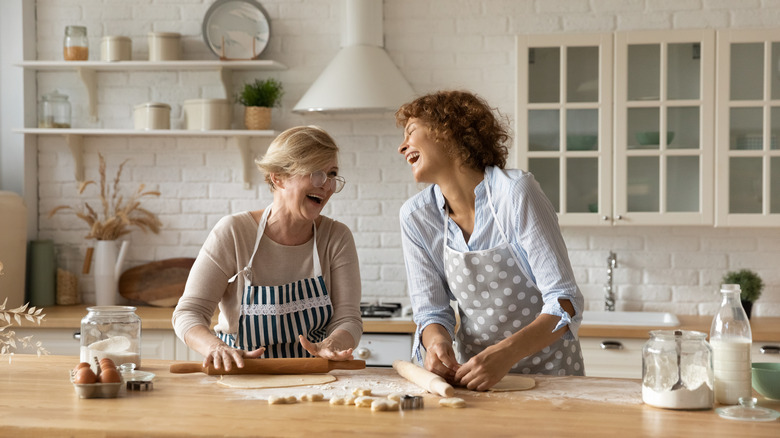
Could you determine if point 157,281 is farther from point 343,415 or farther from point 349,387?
point 343,415

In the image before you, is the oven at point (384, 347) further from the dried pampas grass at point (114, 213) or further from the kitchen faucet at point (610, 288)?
the dried pampas grass at point (114, 213)

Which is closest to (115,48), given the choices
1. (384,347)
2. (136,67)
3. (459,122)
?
(136,67)

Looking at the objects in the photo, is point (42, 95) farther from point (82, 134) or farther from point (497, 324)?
point (497, 324)

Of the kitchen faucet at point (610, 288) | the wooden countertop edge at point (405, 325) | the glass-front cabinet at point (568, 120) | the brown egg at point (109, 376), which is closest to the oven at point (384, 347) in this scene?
the wooden countertop edge at point (405, 325)

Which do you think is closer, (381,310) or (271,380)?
(271,380)

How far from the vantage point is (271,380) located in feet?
6.91

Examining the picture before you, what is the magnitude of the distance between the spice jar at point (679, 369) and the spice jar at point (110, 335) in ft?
4.28

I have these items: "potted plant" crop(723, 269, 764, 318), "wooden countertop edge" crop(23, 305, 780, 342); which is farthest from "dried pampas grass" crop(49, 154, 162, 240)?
"potted plant" crop(723, 269, 764, 318)

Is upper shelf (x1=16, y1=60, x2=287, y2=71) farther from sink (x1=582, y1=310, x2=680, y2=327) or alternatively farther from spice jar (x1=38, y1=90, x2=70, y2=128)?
sink (x1=582, y1=310, x2=680, y2=327)

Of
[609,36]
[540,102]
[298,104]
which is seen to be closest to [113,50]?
[298,104]

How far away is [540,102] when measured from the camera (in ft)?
12.7

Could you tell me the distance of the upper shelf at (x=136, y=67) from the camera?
412 cm

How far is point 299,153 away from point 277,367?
64cm

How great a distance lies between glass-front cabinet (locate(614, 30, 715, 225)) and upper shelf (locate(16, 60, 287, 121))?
5.64ft
